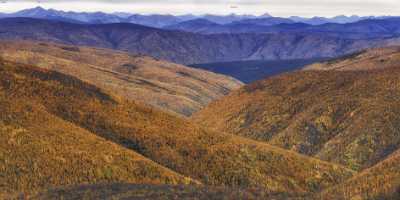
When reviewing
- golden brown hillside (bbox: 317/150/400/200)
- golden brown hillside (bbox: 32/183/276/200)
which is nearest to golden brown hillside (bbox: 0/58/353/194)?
golden brown hillside (bbox: 32/183/276/200)

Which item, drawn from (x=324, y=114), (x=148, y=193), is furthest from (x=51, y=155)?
(x=324, y=114)

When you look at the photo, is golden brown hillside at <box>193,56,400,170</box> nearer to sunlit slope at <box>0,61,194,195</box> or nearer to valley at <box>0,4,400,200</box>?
valley at <box>0,4,400,200</box>

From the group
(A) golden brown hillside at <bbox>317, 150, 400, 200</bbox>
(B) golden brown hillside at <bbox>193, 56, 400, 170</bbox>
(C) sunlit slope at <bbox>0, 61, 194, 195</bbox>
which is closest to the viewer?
(A) golden brown hillside at <bbox>317, 150, 400, 200</bbox>

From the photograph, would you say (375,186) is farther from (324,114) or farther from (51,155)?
(324,114)

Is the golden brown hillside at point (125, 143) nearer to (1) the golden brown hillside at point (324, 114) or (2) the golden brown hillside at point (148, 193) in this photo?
(2) the golden brown hillside at point (148, 193)

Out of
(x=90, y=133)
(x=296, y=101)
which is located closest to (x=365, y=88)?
(x=296, y=101)

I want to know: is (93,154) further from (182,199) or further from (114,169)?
(182,199)
